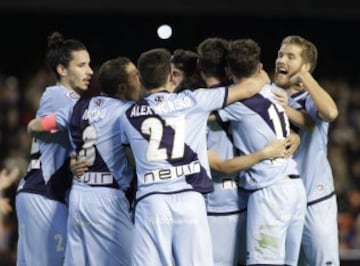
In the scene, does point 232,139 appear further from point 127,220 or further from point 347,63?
point 347,63

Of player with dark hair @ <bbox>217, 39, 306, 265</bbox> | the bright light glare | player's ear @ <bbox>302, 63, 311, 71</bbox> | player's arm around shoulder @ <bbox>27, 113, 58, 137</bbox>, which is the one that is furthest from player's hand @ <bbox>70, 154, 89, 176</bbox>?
the bright light glare

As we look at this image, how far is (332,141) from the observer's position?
13.9 meters

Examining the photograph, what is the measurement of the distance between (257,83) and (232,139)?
1.35 ft

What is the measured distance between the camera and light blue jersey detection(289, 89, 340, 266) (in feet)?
25.1

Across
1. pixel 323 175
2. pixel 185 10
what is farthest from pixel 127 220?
pixel 185 10

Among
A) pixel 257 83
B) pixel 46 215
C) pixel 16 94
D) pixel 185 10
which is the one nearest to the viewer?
pixel 257 83

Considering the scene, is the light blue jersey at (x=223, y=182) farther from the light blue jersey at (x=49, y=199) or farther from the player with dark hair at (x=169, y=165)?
the light blue jersey at (x=49, y=199)

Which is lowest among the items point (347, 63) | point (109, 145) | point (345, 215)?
point (345, 215)

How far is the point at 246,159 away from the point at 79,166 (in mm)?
1095

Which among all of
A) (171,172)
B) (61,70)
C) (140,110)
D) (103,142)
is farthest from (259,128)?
(61,70)

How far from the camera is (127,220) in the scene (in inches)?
297

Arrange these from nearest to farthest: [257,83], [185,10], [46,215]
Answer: [257,83], [46,215], [185,10]

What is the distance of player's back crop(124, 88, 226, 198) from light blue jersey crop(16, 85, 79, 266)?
2.85 feet

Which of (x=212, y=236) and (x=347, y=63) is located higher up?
(x=347, y=63)
